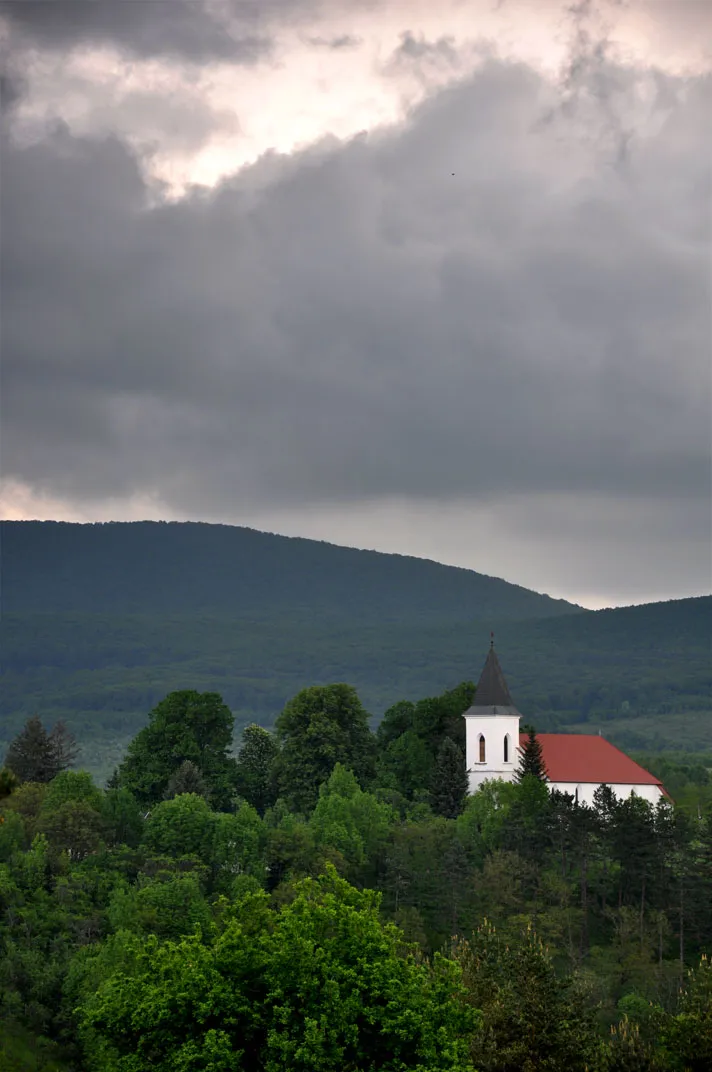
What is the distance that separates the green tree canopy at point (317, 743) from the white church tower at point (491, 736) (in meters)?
6.15

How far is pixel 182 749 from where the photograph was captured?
9888 centimetres

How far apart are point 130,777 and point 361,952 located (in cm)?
5754

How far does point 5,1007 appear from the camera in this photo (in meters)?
74.2

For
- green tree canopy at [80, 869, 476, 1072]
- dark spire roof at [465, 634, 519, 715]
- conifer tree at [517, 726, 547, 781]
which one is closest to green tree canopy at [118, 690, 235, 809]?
dark spire roof at [465, 634, 519, 715]

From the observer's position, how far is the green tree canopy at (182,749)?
322ft

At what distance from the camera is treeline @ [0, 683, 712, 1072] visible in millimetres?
41656

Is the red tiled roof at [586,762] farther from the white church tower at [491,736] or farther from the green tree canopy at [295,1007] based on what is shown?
the green tree canopy at [295,1007]

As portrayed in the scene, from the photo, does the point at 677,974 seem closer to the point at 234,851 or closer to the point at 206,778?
the point at 234,851

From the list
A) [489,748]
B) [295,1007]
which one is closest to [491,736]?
[489,748]

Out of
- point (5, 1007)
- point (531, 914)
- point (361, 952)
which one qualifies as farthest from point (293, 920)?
point (531, 914)

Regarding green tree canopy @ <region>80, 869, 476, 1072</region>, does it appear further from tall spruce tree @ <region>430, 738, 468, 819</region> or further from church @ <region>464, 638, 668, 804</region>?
church @ <region>464, 638, 668, 804</region>

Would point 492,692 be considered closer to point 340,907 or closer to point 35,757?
point 35,757

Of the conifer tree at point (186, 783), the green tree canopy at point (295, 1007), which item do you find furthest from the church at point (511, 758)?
the green tree canopy at point (295, 1007)

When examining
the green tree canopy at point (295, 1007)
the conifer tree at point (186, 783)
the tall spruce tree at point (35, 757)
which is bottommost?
the green tree canopy at point (295, 1007)
